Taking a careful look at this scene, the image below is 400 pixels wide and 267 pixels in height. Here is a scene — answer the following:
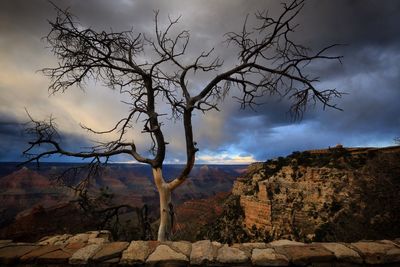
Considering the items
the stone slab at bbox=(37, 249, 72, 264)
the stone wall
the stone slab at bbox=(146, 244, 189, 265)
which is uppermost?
the stone slab at bbox=(146, 244, 189, 265)

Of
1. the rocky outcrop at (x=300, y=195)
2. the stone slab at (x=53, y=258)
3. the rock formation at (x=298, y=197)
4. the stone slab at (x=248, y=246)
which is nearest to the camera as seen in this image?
the stone slab at (x=53, y=258)

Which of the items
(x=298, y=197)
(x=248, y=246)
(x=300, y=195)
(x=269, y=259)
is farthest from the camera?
(x=298, y=197)

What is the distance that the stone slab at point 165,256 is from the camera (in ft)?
10.7

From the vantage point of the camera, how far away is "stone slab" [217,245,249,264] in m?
3.30

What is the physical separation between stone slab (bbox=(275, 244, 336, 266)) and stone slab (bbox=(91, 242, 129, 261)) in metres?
2.09

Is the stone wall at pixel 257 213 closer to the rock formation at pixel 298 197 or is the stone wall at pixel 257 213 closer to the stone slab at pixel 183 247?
the rock formation at pixel 298 197

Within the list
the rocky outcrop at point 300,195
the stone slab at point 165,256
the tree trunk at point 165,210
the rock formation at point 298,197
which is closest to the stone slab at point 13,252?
the stone slab at point 165,256

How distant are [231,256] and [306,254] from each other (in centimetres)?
96

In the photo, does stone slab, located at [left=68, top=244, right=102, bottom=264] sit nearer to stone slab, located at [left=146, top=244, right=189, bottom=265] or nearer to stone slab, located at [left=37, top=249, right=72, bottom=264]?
stone slab, located at [left=37, top=249, right=72, bottom=264]

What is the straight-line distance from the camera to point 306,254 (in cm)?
336

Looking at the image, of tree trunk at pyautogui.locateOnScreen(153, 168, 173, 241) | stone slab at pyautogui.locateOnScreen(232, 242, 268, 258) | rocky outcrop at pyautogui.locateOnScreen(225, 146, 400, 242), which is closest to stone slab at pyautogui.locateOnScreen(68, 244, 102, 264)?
stone slab at pyautogui.locateOnScreen(232, 242, 268, 258)

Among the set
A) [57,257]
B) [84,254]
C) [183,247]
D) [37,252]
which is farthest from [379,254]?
[37,252]

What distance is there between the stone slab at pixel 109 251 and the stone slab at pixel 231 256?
4.29 ft

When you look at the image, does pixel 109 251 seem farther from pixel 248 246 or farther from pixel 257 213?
pixel 257 213
